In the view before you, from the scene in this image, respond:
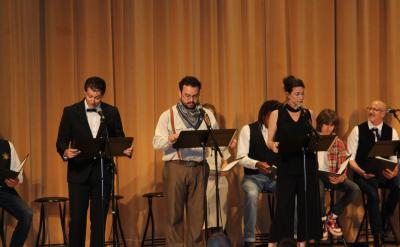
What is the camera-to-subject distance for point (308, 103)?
27.7 ft

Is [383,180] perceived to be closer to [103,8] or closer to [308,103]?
[308,103]

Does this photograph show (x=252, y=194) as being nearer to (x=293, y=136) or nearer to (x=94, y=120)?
(x=293, y=136)

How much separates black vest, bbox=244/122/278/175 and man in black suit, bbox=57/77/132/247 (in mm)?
2000

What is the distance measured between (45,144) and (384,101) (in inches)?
164

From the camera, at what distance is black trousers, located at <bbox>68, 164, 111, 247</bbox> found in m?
6.13

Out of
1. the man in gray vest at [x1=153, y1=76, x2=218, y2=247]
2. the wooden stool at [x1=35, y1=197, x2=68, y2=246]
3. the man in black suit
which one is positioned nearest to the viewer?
the man in black suit

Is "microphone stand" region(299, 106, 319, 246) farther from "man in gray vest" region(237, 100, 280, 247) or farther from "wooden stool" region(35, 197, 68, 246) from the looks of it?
"wooden stool" region(35, 197, 68, 246)

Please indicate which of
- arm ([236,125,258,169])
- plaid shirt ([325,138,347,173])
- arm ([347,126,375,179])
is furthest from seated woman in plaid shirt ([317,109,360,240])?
arm ([236,125,258,169])

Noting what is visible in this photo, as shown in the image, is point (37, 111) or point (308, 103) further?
point (308, 103)

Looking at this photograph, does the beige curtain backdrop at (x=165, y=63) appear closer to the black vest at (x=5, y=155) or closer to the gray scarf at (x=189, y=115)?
the black vest at (x=5, y=155)

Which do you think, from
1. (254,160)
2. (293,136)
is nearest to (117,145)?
(293,136)

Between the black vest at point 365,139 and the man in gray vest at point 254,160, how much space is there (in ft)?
3.75

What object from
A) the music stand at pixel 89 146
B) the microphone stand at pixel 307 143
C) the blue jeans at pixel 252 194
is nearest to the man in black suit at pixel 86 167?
the music stand at pixel 89 146

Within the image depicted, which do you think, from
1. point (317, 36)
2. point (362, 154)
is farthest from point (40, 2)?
point (362, 154)
